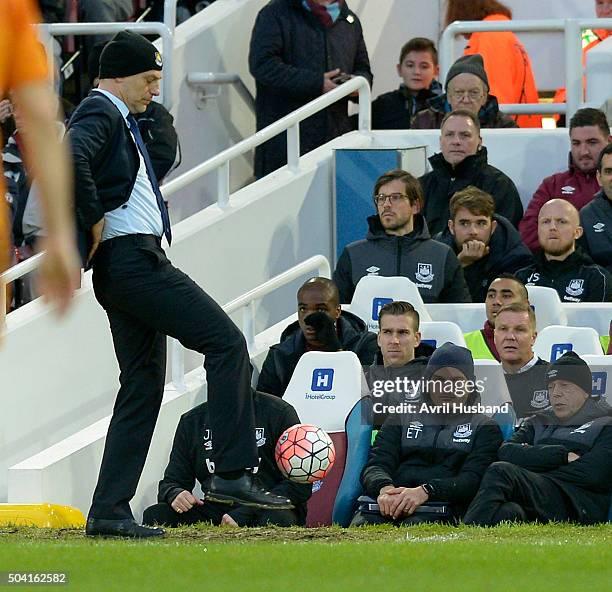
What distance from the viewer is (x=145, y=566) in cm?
683

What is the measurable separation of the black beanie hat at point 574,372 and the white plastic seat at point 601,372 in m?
0.21

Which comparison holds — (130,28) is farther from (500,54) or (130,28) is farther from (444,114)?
(500,54)

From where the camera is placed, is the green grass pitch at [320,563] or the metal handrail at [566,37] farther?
the metal handrail at [566,37]

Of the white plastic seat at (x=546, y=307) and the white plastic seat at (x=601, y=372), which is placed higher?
the white plastic seat at (x=546, y=307)

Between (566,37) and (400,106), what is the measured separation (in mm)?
1565

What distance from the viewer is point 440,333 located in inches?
425

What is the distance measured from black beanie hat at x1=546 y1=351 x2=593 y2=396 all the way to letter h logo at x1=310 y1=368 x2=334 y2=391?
1566 millimetres

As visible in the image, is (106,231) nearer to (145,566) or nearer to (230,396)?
(230,396)

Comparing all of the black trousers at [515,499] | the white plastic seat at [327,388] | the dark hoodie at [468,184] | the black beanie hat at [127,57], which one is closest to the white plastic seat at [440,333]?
the white plastic seat at [327,388]

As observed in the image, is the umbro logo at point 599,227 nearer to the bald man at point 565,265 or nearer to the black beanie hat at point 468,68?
the bald man at point 565,265

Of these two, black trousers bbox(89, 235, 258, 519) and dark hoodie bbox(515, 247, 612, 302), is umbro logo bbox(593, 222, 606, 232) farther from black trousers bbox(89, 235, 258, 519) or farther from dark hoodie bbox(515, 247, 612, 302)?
black trousers bbox(89, 235, 258, 519)

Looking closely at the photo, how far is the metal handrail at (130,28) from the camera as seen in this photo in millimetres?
13508

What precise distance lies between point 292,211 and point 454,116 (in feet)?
5.01

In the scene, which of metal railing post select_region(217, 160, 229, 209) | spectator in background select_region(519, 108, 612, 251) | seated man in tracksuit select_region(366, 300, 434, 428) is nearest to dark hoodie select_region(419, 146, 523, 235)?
spectator in background select_region(519, 108, 612, 251)
